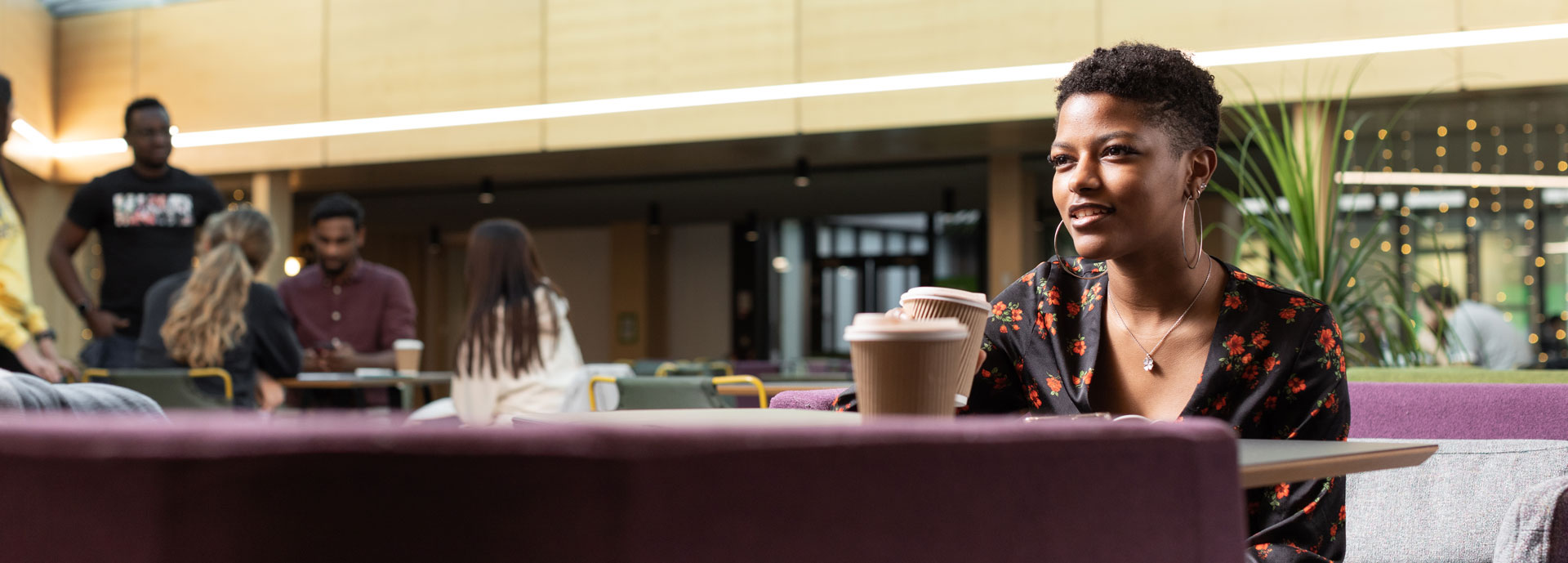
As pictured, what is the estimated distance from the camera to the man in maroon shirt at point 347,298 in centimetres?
524

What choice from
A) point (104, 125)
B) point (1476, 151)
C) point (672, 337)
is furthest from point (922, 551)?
point (672, 337)

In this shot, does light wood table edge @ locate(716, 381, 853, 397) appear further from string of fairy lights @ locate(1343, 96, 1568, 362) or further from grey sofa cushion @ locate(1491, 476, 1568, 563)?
string of fairy lights @ locate(1343, 96, 1568, 362)

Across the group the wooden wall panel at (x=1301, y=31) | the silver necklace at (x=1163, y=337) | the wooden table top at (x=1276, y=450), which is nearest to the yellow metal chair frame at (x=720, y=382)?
the silver necklace at (x=1163, y=337)

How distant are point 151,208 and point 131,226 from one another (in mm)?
108

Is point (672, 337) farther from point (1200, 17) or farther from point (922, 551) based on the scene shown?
point (922, 551)

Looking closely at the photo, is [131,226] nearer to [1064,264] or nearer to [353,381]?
[353,381]

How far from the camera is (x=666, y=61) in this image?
811 centimetres

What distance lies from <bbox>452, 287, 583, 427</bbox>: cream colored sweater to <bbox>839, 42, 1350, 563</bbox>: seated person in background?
215 centimetres

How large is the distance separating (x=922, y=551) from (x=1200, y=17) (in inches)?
271

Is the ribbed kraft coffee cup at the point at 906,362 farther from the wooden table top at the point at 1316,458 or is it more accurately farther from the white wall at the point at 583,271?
the white wall at the point at 583,271

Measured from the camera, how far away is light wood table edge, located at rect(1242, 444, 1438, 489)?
0.78m

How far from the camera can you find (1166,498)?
617mm

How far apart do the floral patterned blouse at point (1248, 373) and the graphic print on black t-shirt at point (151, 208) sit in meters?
3.93

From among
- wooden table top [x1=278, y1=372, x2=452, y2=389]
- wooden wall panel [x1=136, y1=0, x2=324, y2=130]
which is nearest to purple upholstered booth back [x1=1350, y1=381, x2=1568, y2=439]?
wooden table top [x1=278, y1=372, x2=452, y2=389]
